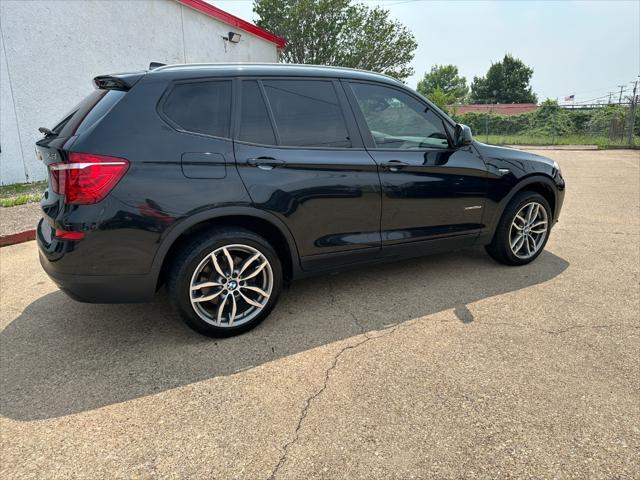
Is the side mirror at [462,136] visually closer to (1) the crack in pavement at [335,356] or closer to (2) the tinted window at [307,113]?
(2) the tinted window at [307,113]

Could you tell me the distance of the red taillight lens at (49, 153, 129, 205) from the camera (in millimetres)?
2484

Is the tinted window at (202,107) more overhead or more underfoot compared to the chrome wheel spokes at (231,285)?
more overhead

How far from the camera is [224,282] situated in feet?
9.53

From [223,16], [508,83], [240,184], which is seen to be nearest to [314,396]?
[240,184]

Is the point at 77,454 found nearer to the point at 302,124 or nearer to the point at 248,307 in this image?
the point at 248,307

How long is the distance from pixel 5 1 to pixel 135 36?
303cm

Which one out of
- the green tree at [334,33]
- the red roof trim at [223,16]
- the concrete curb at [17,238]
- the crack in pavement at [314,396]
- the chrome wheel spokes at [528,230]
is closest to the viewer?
the crack in pavement at [314,396]

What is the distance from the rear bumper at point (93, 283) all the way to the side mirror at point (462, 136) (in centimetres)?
273

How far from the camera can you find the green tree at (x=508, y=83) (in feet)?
224

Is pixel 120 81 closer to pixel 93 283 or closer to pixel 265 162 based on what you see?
pixel 265 162

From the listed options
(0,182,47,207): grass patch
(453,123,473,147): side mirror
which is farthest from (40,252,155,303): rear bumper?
(0,182,47,207): grass patch

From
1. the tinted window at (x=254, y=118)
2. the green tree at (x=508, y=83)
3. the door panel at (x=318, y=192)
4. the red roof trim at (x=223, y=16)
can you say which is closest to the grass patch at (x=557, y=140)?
the red roof trim at (x=223, y=16)

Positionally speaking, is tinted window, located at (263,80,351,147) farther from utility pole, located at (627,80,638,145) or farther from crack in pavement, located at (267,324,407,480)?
utility pole, located at (627,80,638,145)

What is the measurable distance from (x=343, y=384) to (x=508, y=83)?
254ft
